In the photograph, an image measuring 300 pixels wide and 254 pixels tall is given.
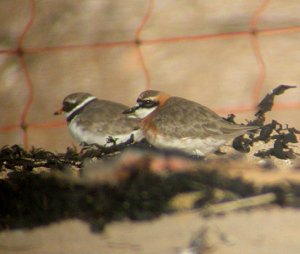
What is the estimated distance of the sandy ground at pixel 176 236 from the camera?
2.77 metres

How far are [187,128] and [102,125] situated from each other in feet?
0.95

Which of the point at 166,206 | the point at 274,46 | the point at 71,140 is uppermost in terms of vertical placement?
the point at 274,46

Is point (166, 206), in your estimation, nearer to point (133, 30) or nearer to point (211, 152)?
point (211, 152)

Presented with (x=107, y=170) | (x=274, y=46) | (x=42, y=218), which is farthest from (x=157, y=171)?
(x=274, y=46)

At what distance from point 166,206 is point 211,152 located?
10.2 inches

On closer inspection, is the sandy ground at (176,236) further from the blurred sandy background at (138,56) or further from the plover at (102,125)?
the blurred sandy background at (138,56)

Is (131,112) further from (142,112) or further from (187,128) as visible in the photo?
(187,128)

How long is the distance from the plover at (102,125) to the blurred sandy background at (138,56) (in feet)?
0.57

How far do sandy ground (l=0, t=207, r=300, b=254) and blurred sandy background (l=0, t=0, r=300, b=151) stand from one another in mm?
475

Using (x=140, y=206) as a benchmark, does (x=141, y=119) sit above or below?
above

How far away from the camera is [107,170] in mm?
3102

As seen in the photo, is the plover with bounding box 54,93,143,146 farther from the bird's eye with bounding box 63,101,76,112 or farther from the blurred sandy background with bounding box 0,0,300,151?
the blurred sandy background with bounding box 0,0,300,151

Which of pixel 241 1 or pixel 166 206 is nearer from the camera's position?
pixel 166 206

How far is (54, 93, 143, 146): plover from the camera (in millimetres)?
3109
